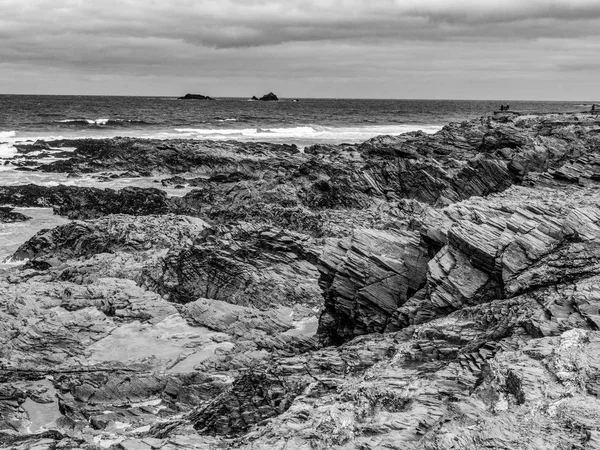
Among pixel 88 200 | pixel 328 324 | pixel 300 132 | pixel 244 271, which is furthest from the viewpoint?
pixel 300 132

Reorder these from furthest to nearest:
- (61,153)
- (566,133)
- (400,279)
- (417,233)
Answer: (61,153), (566,133), (417,233), (400,279)

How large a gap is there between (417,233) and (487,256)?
276cm

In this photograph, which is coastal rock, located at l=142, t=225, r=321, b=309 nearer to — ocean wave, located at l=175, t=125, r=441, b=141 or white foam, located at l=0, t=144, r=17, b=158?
white foam, located at l=0, t=144, r=17, b=158

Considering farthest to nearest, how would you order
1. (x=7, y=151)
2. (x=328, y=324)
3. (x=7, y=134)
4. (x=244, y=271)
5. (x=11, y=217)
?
1. (x=7, y=134)
2. (x=7, y=151)
3. (x=11, y=217)
4. (x=244, y=271)
5. (x=328, y=324)

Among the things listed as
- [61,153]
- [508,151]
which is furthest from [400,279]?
[61,153]

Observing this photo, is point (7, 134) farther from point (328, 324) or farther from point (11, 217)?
point (328, 324)

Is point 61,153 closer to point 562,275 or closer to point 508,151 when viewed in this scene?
point 508,151

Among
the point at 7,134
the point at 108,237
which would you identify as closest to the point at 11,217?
the point at 108,237

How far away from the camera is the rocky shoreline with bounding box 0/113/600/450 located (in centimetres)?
772

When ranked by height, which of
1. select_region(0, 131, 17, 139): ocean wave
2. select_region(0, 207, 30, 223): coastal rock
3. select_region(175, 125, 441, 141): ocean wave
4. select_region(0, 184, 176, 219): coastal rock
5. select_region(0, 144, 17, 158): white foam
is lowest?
select_region(0, 207, 30, 223): coastal rock

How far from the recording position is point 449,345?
9.43m

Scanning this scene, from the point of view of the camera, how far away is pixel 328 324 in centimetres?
1371

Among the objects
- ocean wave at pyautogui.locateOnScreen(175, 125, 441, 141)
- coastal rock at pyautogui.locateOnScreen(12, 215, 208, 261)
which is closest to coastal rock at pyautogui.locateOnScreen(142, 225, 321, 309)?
coastal rock at pyautogui.locateOnScreen(12, 215, 208, 261)

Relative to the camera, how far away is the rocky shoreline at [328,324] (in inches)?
304
